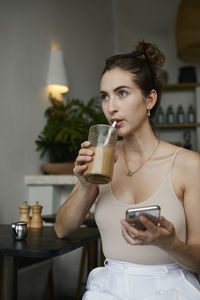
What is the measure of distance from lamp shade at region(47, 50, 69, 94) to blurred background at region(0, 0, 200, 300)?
46mm

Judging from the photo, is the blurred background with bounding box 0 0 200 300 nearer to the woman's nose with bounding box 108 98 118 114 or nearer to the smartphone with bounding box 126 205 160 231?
the woman's nose with bounding box 108 98 118 114

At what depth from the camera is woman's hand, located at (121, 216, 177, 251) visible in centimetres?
90

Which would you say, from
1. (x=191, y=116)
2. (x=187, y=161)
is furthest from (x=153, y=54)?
(x=191, y=116)

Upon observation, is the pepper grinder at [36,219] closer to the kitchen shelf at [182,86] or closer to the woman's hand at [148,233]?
the woman's hand at [148,233]

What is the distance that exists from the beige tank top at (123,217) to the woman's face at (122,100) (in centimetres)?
20

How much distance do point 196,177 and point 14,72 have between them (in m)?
2.04

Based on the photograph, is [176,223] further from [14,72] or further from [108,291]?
[14,72]

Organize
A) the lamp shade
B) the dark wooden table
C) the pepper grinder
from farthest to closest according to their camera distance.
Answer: the lamp shade
the pepper grinder
the dark wooden table

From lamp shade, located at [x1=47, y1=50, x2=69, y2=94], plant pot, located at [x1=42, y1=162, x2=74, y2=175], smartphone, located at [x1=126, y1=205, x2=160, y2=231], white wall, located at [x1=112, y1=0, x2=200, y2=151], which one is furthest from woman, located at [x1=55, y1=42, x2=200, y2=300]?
white wall, located at [x1=112, y1=0, x2=200, y2=151]

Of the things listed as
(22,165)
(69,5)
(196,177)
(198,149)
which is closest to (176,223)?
(196,177)

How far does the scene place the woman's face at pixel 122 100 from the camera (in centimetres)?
131

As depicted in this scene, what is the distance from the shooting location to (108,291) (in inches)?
47.8

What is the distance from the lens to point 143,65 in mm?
1430

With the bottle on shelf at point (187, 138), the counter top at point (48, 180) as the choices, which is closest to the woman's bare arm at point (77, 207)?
the counter top at point (48, 180)
